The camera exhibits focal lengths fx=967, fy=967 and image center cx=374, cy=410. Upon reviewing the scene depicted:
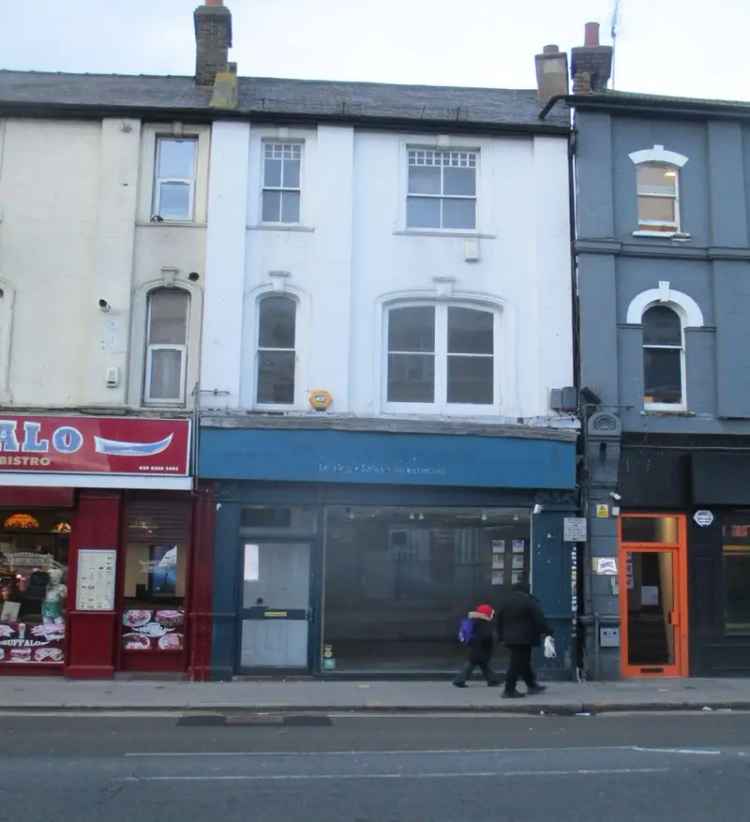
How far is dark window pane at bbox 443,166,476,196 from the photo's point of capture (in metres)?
16.6

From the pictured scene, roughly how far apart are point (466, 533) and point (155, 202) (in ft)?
24.5

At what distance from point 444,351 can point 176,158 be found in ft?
18.1

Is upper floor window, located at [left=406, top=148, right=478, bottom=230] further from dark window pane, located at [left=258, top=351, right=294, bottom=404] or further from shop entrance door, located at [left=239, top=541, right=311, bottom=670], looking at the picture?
shop entrance door, located at [left=239, top=541, right=311, bottom=670]

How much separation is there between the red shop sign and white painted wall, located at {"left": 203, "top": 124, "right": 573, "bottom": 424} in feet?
3.10

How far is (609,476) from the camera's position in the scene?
15.6 meters

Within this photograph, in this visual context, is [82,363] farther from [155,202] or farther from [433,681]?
[433,681]

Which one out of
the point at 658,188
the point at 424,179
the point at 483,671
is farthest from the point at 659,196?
the point at 483,671

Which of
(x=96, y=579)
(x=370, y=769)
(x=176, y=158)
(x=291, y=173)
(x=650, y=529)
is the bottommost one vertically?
(x=370, y=769)

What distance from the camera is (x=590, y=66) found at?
57.9ft

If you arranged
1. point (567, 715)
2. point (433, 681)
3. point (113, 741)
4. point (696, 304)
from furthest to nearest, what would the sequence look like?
point (696, 304) → point (433, 681) → point (567, 715) → point (113, 741)

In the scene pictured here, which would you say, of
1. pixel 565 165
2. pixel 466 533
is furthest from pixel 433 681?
pixel 565 165

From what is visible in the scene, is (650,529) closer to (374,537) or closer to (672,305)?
(672,305)

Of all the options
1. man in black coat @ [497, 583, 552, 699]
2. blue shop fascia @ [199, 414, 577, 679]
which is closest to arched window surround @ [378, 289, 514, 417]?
blue shop fascia @ [199, 414, 577, 679]

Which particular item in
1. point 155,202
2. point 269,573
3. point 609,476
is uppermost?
point 155,202
